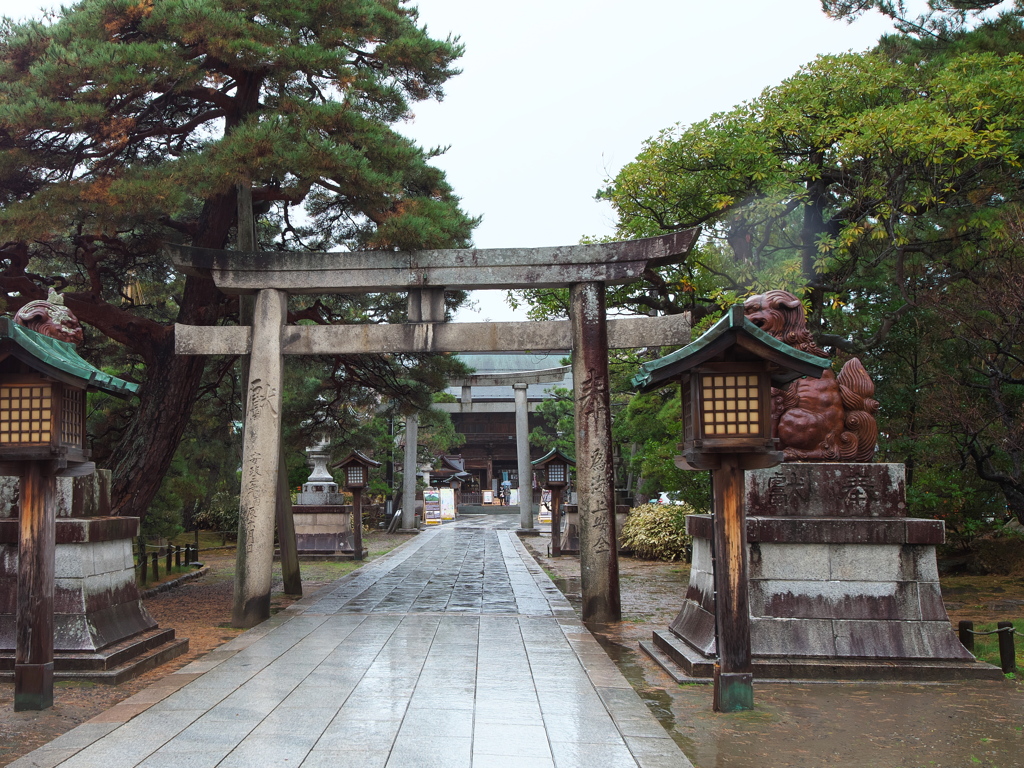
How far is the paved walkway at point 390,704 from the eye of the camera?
15.4ft

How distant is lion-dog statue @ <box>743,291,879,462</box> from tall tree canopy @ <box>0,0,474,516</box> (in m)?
4.62

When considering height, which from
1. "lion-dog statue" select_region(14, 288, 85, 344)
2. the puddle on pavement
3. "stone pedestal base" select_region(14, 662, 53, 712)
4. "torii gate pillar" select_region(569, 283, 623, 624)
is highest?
"lion-dog statue" select_region(14, 288, 85, 344)

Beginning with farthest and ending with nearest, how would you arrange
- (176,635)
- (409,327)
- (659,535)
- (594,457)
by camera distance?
(659,535), (409,327), (594,457), (176,635)

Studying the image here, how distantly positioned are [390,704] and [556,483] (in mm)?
15446

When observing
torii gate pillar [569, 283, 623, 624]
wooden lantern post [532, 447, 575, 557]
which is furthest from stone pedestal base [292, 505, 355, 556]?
torii gate pillar [569, 283, 623, 624]

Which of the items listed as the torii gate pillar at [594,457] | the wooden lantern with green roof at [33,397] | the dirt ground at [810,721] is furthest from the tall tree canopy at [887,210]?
the wooden lantern with green roof at [33,397]

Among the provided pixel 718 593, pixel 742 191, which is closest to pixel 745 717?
pixel 718 593

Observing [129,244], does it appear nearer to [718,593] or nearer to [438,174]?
[438,174]

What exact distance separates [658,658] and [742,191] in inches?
270

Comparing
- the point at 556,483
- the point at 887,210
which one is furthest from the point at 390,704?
the point at 556,483

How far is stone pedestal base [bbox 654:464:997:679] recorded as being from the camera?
6789 millimetres

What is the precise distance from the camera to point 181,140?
39.1ft

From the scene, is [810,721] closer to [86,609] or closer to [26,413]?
[86,609]

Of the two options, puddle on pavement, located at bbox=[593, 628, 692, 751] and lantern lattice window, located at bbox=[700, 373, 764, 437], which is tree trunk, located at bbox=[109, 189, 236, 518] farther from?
lantern lattice window, located at bbox=[700, 373, 764, 437]
